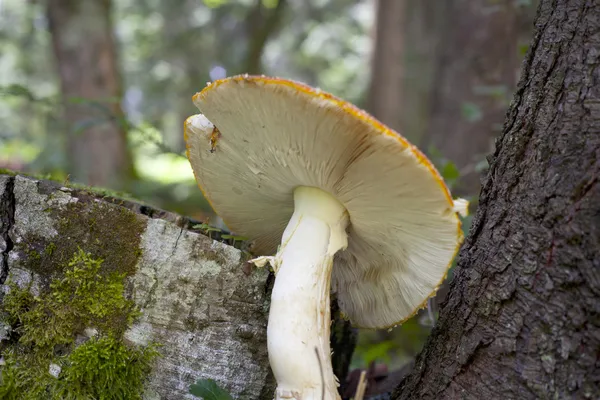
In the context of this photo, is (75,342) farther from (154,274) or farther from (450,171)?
(450,171)

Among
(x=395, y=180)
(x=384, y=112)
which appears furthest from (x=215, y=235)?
(x=384, y=112)

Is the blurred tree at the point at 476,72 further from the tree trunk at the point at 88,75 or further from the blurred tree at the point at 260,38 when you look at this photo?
the tree trunk at the point at 88,75

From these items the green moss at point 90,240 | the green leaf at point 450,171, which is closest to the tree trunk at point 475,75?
the green leaf at point 450,171

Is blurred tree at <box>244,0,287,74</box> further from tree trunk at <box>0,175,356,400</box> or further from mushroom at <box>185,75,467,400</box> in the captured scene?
tree trunk at <box>0,175,356,400</box>

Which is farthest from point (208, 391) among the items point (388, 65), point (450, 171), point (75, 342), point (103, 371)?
point (388, 65)

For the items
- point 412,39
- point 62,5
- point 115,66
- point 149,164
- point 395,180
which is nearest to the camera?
point 395,180

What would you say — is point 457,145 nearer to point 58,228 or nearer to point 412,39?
point 58,228
